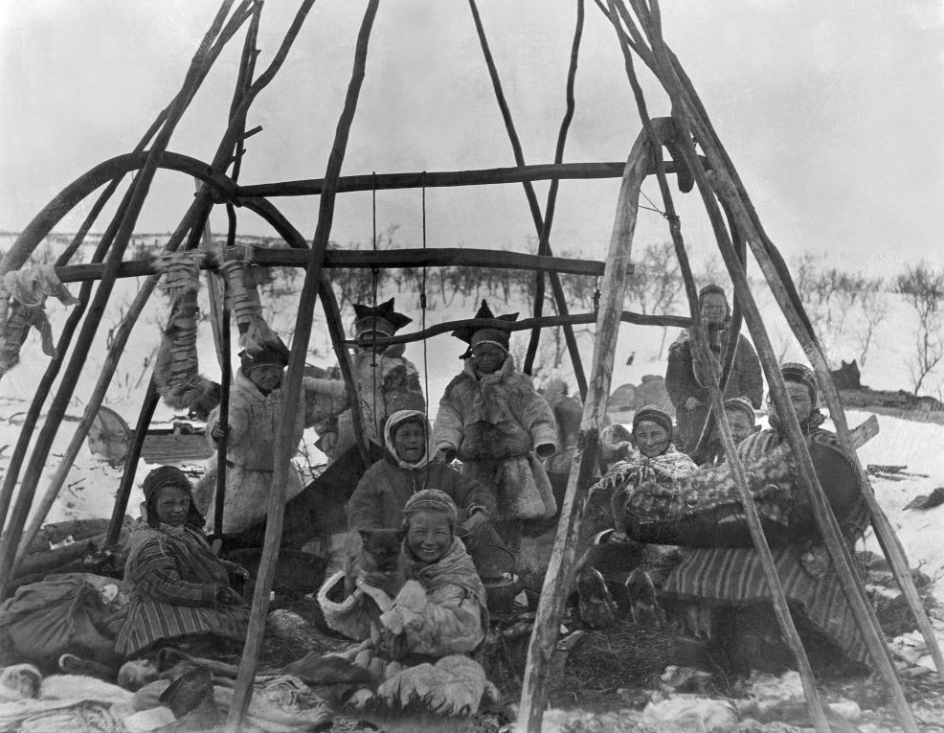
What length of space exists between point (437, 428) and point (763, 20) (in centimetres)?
310

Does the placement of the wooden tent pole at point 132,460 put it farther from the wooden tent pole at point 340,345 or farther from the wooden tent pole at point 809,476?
the wooden tent pole at point 809,476

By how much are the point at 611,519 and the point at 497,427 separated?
972mm

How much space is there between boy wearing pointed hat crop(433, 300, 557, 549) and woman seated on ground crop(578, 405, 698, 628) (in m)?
0.62

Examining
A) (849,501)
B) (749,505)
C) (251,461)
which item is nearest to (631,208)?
(749,505)

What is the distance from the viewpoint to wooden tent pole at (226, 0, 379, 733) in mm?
4789

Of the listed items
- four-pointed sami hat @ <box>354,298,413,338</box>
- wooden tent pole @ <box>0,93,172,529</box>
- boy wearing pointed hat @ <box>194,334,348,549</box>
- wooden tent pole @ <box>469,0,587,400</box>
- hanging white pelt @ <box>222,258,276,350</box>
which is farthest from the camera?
wooden tent pole @ <box>469,0,587,400</box>

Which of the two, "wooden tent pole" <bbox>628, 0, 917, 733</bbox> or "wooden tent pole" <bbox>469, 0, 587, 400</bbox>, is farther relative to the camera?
"wooden tent pole" <bbox>469, 0, 587, 400</bbox>

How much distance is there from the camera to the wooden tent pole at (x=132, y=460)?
649 cm

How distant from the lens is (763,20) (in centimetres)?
635

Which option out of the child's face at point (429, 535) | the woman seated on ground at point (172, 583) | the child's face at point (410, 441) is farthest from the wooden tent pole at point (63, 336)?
the child's face at point (429, 535)

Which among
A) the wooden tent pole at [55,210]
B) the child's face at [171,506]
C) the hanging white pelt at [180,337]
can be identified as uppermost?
the wooden tent pole at [55,210]

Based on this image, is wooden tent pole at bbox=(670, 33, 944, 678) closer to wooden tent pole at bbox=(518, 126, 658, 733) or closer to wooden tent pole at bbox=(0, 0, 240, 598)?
wooden tent pole at bbox=(518, 126, 658, 733)

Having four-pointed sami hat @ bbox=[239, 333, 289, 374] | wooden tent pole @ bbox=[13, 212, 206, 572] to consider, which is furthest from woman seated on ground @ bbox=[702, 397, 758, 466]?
wooden tent pole @ bbox=[13, 212, 206, 572]

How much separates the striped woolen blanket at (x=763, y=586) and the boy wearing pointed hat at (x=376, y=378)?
6.68 feet
